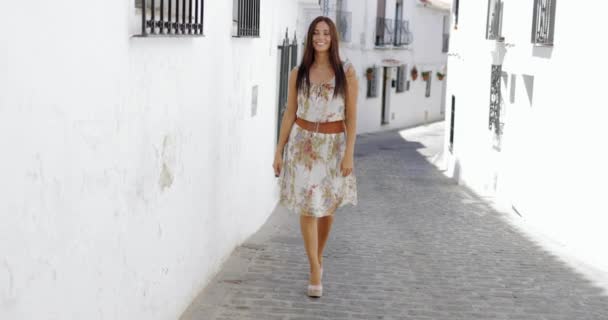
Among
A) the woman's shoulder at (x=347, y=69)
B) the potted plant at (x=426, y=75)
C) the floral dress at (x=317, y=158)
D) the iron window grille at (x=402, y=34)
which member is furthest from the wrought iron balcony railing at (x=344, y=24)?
the floral dress at (x=317, y=158)

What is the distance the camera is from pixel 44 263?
10.1ft

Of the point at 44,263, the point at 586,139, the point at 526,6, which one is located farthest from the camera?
the point at 526,6

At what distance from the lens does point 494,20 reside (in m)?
16.0

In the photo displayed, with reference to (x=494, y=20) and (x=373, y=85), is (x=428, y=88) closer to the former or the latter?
(x=373, y=85)

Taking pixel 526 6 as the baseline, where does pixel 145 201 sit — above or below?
below

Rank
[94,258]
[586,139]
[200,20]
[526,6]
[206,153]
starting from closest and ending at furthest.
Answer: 1. [94,258]
2. [200,20]
3. [206,153]
4. [586,139]
5. [526,6]

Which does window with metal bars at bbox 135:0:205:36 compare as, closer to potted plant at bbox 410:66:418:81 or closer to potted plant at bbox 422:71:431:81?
potted plant at bbox 410:66:418:81

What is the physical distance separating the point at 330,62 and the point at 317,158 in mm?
668

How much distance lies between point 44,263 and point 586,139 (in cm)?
738

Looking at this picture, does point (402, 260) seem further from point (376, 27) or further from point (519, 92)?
point (376, 27)

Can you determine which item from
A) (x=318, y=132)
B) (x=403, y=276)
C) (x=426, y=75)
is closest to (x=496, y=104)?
(x=403, y=276)

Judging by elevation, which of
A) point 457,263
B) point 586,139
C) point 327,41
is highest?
point 327,41

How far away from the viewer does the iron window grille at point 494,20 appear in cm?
1563

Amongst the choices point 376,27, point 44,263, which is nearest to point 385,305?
point 44,263
